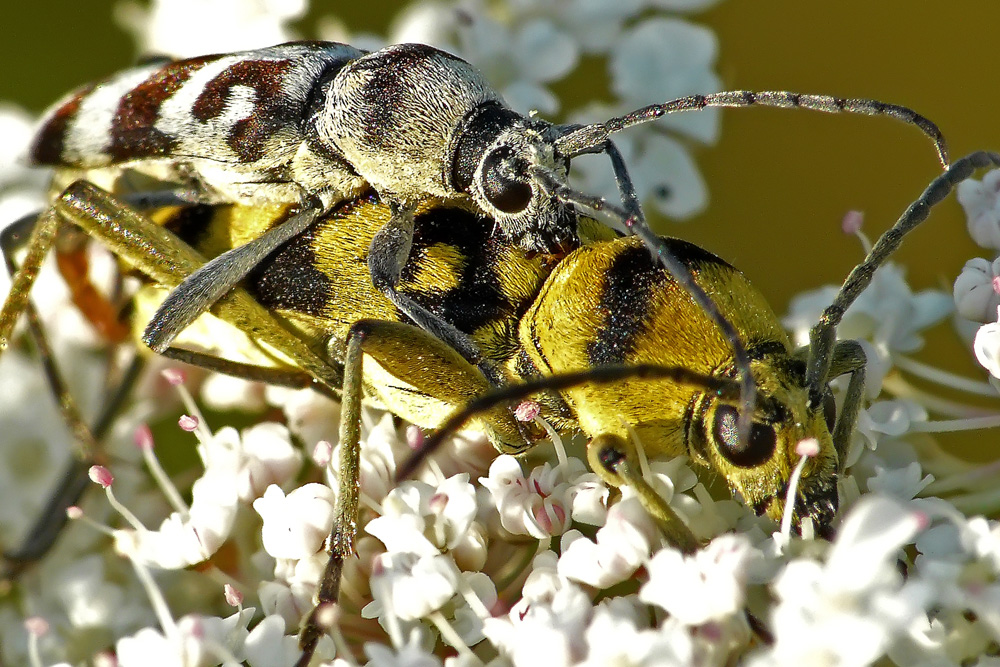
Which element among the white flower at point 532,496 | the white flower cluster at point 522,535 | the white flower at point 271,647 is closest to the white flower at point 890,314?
the white flower cluster at point 522,535

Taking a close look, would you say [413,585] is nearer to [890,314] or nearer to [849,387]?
[849,387]

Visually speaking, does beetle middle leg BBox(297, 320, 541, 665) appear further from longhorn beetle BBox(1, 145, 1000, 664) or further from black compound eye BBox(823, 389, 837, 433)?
black compound eye BBox(823, 389, 837, 433)

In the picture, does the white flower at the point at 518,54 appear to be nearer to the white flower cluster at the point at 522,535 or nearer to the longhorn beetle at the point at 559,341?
the white flower cluster at the point at 522,535

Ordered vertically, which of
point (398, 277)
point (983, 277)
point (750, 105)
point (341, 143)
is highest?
point (750, 105)

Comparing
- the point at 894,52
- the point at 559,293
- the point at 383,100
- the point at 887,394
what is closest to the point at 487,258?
the point at 559,293

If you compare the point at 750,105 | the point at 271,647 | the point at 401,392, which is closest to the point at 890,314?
the point at 750,105

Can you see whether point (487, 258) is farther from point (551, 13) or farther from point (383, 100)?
point (551, 13)
